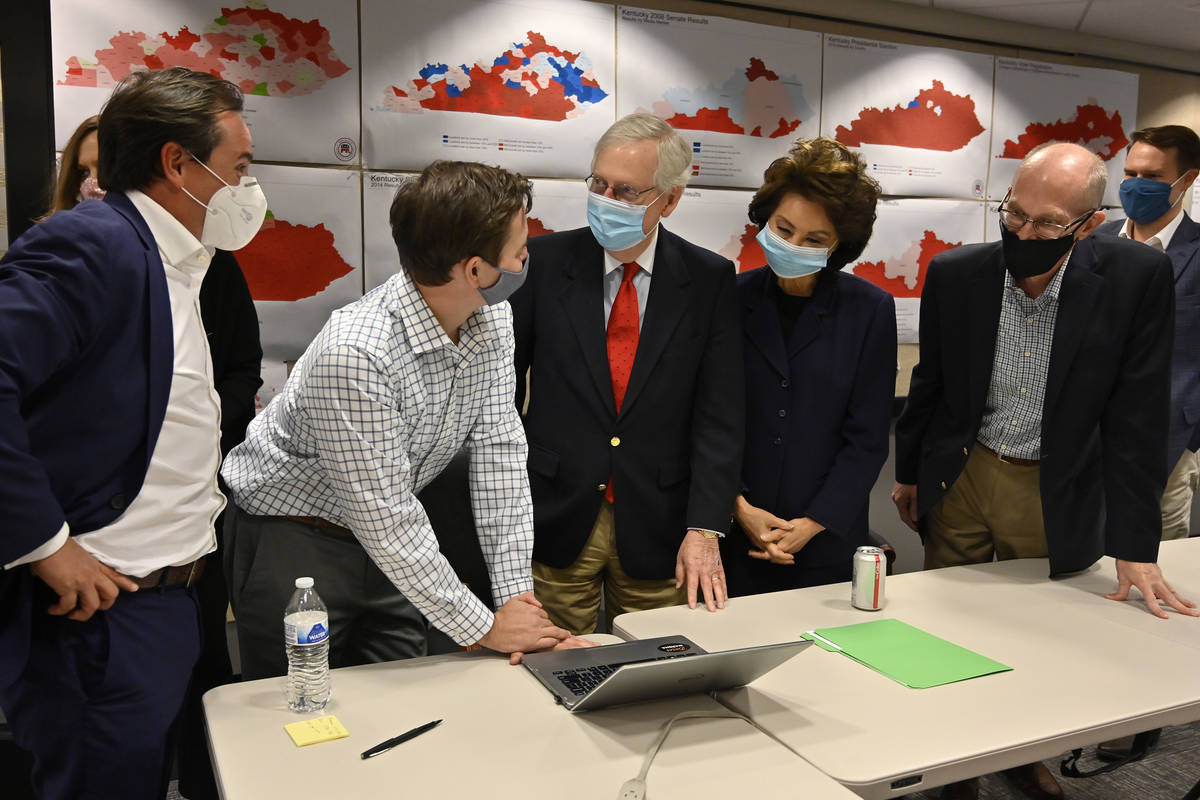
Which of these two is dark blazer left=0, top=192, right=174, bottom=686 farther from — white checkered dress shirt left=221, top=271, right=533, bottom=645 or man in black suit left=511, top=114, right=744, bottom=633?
man in black suit left=511, top=114, right=744, bottom=633

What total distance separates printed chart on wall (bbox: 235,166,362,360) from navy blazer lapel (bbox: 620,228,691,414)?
1290 millimetres

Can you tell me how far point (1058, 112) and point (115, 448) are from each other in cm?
439

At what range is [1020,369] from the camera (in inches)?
89.8

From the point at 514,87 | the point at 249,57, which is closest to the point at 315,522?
the point at 249,57

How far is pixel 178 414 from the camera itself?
1.50 m

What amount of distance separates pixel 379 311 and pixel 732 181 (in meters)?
2.33

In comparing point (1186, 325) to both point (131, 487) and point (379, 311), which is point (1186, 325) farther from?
point (131, 487)

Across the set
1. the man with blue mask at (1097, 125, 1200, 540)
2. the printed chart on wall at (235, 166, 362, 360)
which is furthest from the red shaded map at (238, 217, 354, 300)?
the man with blue mask at (1097, 125, 1200, 540)

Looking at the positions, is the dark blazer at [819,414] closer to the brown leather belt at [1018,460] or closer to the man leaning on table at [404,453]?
the brown leather belt at [1018,460]

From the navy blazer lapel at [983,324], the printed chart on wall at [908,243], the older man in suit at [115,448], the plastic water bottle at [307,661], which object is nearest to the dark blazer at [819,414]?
the navy blazer lapel at [983,324]

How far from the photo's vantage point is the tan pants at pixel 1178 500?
294 centimetres

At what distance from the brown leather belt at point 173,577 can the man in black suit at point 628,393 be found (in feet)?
2.51

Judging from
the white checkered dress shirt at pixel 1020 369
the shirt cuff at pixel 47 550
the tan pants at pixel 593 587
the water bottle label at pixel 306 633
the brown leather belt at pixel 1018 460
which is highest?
the white checkered dress shirt at pixel 1020 369

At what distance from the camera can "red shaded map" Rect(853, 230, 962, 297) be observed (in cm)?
400
